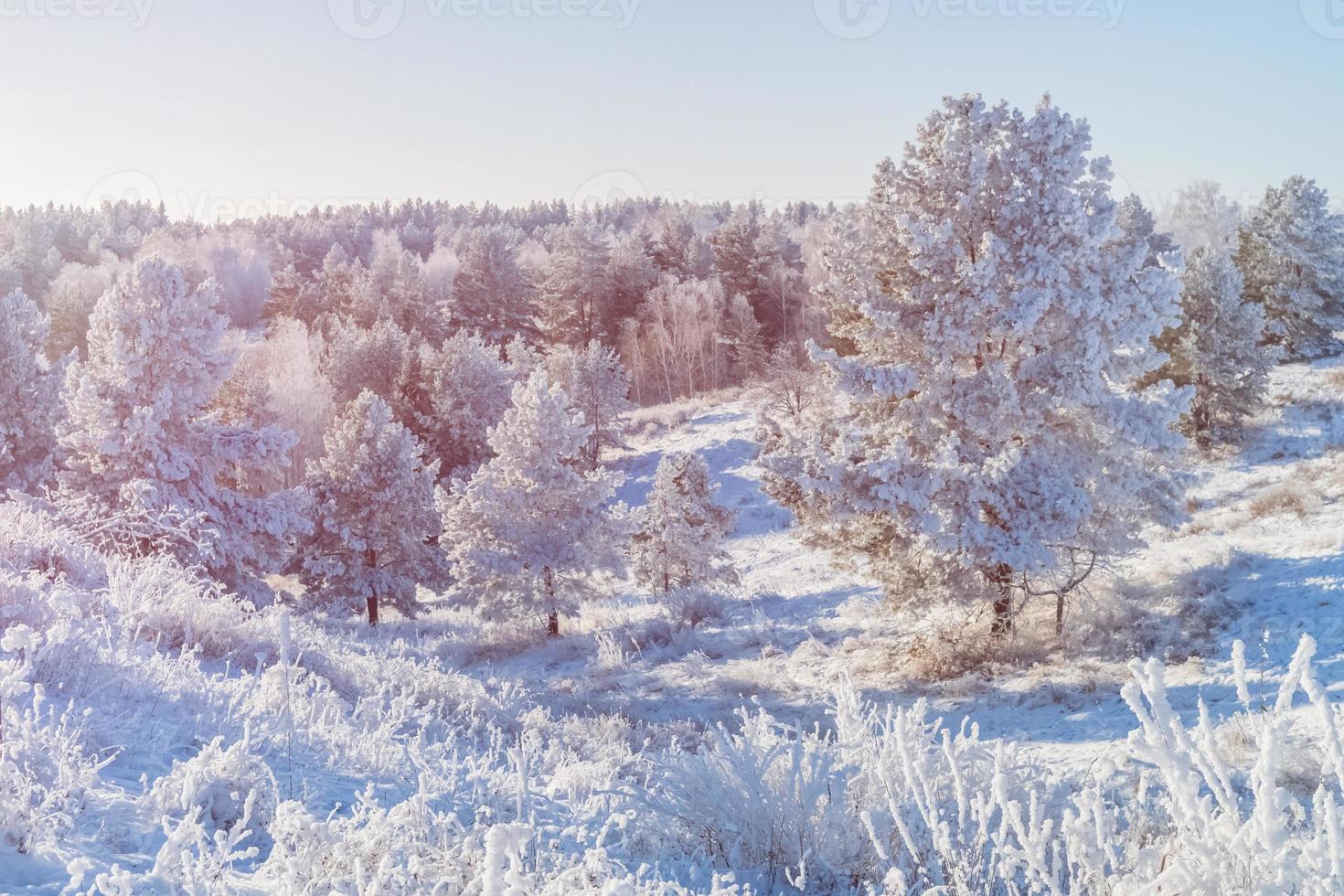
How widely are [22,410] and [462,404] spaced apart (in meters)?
14.8

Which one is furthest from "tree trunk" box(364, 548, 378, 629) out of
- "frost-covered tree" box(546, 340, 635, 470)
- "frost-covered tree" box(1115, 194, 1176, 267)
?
"frost-covered tree" box(1115, 194, 1176, 267)

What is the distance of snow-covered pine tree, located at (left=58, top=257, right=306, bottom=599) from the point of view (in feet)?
56.3

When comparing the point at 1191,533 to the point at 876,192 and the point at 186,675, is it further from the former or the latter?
the point at 186,675

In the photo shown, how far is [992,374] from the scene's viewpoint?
11.0 metres

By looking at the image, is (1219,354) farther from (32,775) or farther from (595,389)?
(32,775)

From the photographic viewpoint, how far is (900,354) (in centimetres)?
1204

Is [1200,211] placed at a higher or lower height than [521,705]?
higher

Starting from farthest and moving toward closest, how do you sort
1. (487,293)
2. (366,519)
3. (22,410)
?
1. (487,293)
2. (366,519)
3. (22,410)

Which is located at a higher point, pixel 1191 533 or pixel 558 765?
pixel 558 765

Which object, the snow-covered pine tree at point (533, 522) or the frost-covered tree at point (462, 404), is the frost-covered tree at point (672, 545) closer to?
the snow-covered pine tree at point (533, 522)

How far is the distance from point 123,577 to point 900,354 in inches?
381

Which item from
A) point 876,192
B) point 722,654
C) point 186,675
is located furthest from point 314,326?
point 186,675

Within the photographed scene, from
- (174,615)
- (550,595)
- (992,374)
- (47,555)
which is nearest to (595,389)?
(550,595)

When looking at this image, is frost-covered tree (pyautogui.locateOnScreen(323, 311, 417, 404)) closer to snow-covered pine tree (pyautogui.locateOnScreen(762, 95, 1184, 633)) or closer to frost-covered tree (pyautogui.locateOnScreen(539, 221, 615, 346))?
frost-covered tree (pyautogui.locateOnScreen(539, 221, 615, 346))
